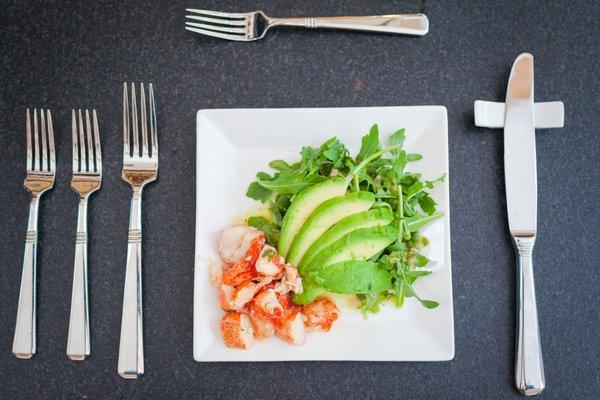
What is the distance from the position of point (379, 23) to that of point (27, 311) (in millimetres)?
1041

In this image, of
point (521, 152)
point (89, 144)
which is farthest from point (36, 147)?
point (521, 152)

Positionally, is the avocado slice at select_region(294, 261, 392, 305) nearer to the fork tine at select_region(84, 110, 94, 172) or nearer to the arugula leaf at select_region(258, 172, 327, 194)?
the arugula leaf at select_region(258, 172, 327, 194)

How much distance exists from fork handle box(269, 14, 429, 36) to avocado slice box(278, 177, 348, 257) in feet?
1.31

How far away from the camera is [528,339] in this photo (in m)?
1.21

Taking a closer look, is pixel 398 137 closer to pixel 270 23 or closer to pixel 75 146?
pixel 270 23

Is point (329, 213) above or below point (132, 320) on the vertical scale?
above

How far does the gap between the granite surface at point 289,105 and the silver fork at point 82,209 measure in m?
0.03

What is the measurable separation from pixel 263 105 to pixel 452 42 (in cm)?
47

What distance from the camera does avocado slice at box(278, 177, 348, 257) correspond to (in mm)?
1147

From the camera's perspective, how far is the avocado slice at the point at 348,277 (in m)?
1.11

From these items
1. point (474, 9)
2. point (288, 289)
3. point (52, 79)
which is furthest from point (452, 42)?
point (52, 79)

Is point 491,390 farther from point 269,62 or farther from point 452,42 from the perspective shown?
point 269,62

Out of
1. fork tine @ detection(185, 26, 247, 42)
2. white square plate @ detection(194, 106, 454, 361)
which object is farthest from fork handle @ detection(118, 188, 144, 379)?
fork tine @ detection(185, 26, 247, 42)

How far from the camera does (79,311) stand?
125cm
